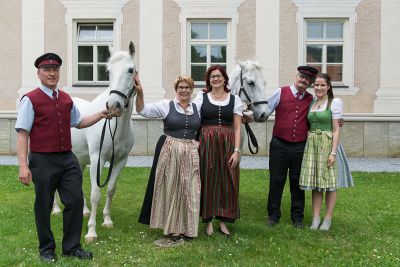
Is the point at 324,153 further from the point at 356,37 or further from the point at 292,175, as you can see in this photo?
the point at 356,37

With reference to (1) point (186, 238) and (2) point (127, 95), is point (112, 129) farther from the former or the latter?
(1) point (186, 238)

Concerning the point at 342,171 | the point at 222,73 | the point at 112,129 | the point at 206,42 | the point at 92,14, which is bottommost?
the point at 342,171

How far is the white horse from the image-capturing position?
13.9ft

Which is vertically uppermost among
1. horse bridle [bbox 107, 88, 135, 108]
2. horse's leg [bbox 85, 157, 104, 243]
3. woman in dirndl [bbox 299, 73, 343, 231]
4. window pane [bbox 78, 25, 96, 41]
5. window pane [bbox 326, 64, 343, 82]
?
window pane [bbox 78, 25, 96, 41]

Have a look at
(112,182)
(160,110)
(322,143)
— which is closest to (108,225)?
(112,182)

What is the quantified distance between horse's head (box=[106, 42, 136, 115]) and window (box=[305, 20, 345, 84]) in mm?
9500

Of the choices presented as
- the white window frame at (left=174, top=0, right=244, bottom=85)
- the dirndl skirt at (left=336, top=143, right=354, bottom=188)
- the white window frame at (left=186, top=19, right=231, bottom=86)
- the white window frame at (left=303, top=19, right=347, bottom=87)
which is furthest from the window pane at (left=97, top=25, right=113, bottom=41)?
the dirndl skirt at (left=336, top=143, right=354, bottom=188)

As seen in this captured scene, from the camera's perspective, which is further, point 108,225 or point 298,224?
point 298,224

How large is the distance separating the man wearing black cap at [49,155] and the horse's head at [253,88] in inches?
82.9

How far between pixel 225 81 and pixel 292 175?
5.00 feet

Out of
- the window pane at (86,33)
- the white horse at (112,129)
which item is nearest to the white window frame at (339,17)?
the window pane at (86,33)

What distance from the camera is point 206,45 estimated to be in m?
13.1

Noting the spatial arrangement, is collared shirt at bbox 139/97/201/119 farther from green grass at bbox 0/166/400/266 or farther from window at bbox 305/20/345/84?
window at bbox 305/20/345/84

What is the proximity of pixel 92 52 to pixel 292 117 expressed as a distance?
949 centimetres
